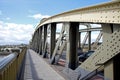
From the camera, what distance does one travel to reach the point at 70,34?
388 inches

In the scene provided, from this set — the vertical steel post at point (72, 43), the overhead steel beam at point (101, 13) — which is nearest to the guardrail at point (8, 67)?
the overhead steel beam at point (101, 13)

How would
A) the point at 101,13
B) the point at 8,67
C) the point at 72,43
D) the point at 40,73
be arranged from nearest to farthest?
1. the point at 8,67
2. the point at 101,13
3. the point at 72,43
4. the point at 40,73

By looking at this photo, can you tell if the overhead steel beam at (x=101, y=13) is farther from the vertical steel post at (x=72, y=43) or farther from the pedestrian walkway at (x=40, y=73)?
the pedestrian walkway at (x=40, y=73)

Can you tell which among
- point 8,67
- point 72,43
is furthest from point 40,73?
point 8,67

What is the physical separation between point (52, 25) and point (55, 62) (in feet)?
11.6

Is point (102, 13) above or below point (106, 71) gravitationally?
above

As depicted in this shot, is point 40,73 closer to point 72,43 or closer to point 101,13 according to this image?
point 72,43

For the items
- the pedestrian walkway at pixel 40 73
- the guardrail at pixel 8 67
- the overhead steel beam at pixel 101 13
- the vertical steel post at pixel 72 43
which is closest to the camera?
the guardrail at pixel 8 67

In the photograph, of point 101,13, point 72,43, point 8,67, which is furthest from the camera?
point 72,43

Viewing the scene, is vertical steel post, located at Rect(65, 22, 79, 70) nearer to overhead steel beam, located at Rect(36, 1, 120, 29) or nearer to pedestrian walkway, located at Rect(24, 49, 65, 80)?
pedestrian walkway, located at Rect(24, 49, 65, 80)

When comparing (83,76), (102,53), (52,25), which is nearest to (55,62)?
(52,25)

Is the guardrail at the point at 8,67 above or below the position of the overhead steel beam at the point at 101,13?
below

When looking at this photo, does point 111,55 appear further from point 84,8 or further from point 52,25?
point 52,25

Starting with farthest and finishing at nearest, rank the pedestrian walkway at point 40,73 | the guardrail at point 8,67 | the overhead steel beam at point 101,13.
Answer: the pedestrian walkway at point 40,73 → the overhead steel beam at point 101,13 → the guardrail at point 8,67
